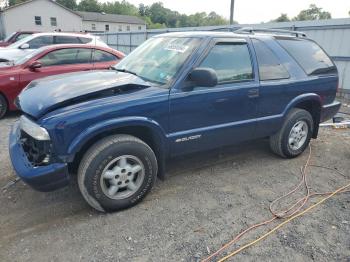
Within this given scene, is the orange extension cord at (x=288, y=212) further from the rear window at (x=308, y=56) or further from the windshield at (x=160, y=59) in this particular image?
the windshield at (x=160, y=59)

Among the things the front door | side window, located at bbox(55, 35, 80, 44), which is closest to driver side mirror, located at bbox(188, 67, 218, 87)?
the front door

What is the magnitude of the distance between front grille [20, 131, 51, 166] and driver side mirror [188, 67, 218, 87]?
159 cm

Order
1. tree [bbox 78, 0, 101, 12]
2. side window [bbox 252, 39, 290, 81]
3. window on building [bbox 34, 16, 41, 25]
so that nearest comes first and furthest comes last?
1. side window [bbox 252, 39, 290, 81]
2. window on building [bbox 34, 16, 41, 25]
3. tree [bbox 78, 0, 101, 12]

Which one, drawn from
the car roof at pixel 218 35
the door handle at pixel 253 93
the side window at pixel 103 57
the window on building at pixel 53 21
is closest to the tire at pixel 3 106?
the side window at pixel 103 57

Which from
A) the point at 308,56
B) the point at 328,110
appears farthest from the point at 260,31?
the point at 328,110

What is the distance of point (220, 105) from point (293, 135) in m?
1.59

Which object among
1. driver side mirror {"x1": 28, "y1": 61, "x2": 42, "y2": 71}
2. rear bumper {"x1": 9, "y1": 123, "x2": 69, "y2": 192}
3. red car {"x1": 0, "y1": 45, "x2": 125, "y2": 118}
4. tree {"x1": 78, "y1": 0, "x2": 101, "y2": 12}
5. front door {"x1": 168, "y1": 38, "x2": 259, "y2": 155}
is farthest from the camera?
tree {"x1": 78, "y1": 0, "x2": 101, "y2": 12}

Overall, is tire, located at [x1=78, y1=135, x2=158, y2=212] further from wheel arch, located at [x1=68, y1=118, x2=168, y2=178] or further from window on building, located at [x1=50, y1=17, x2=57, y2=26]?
window on building, located at [x1=50, y1=17, x2=57, y2=26]

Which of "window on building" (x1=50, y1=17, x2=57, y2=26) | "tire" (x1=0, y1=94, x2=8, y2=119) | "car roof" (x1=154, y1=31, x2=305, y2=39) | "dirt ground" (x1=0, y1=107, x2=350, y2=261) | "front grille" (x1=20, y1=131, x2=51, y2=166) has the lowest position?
"dirt ground" (x1=0, y1=107, x2=350, y2=261)

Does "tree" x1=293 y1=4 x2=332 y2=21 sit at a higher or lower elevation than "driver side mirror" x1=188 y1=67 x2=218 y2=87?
higher

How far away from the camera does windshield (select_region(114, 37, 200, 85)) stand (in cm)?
346

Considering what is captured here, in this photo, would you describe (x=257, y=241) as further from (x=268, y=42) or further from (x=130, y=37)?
(x=130, y=37)

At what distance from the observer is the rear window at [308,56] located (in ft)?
14.6

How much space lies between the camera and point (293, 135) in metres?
4.58
